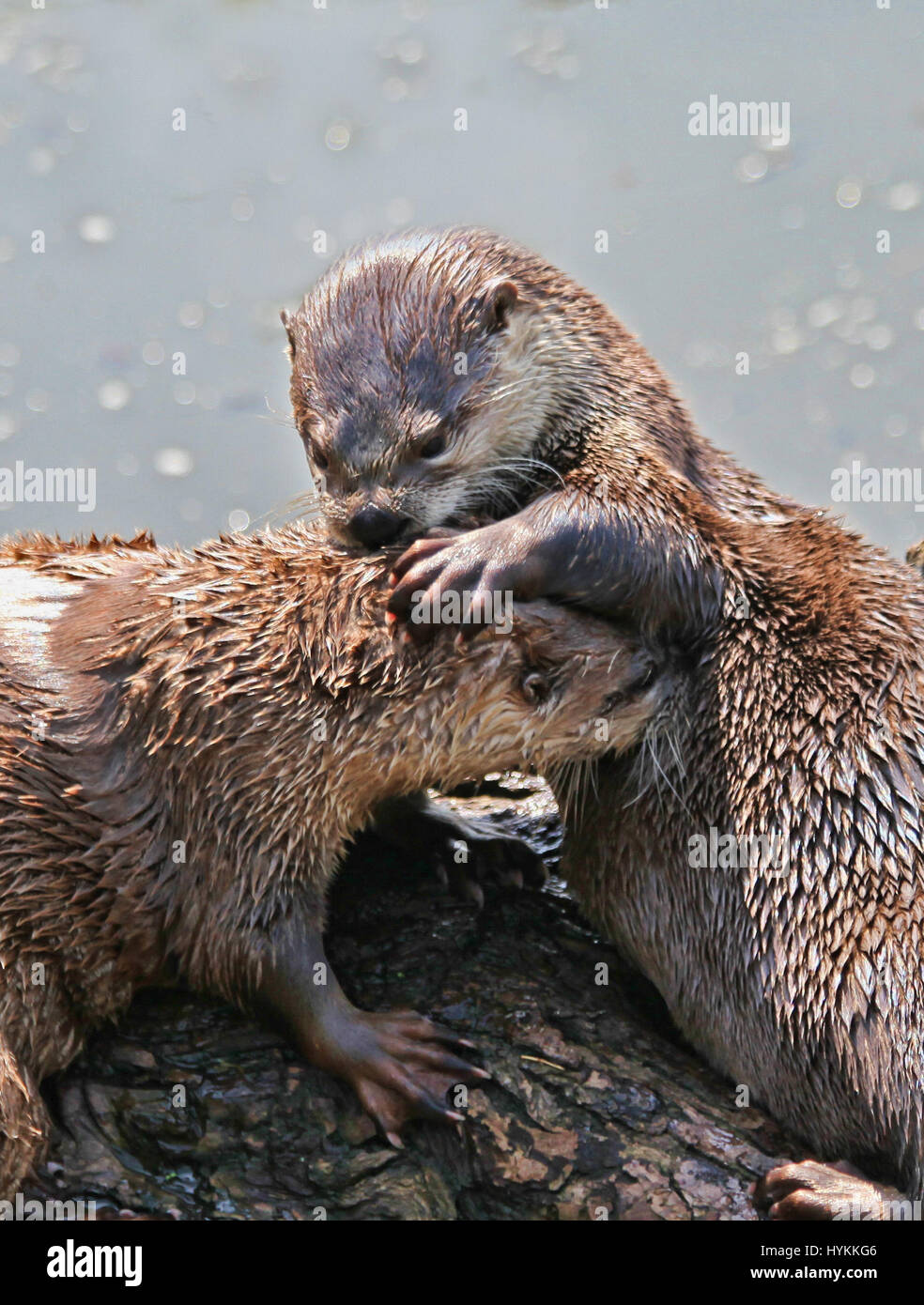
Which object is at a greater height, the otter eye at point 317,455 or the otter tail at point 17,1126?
the otter eye at point 317,455

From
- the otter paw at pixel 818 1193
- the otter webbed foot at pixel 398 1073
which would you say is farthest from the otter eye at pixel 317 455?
the otter paw at pixel 818 1193

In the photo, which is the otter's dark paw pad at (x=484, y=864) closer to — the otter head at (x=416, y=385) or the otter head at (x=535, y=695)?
the otter head at (x=535, y=695)

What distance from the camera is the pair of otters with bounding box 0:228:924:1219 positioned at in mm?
2609

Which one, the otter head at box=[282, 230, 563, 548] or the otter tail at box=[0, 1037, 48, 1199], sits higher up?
the otter head at box=[282, 230, 563, 548]

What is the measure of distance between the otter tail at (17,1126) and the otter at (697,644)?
1020 mm

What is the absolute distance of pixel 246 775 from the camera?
2.69 meters

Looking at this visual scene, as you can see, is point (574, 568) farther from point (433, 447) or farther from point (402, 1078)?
point (402, 1078)

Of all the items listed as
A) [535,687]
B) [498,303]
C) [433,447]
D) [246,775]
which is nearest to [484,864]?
[535,687]

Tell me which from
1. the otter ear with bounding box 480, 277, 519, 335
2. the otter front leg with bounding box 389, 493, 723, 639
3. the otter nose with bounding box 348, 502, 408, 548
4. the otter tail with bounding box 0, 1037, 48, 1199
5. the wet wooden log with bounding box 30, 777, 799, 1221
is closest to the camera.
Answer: the otter tail with bounding box 0, 1037, 48, 1199

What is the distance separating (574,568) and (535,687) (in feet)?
0.82

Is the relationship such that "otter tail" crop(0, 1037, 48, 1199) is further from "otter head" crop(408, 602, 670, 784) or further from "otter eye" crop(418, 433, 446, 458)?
"otter eye" crop(418, 433, 446, 458)

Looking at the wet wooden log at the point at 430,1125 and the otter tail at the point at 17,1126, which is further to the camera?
the wet wooden log at the point at 430,1125

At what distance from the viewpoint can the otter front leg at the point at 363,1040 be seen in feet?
8.57

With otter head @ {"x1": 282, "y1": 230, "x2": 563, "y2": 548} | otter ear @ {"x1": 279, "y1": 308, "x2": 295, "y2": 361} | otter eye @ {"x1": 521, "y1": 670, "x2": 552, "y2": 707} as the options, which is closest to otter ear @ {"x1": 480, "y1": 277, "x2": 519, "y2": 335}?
otter head @ {"x1": 282, "y1": 230, "x2": 563, "y2": 548}
